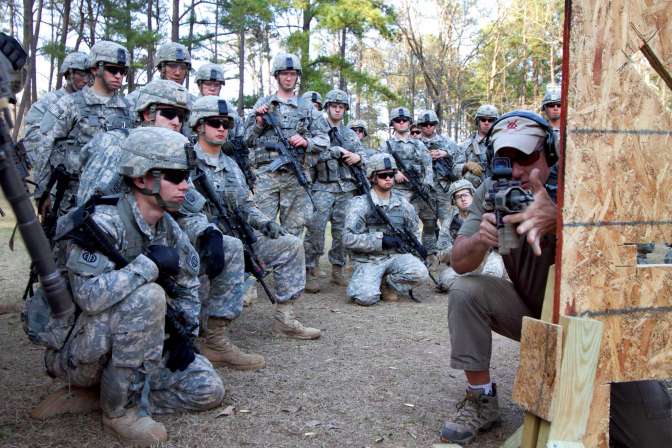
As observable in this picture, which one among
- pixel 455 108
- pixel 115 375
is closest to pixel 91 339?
pixel 115 375

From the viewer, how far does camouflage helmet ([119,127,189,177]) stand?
3473 mm

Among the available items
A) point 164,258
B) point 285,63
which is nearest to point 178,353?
point 164,258

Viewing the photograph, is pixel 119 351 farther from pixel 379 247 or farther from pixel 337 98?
pixel 337 98

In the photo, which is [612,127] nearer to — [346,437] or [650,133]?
[650,133]

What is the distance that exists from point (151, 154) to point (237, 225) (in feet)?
5.68

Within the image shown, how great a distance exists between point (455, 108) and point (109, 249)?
Answer: 2442 cm

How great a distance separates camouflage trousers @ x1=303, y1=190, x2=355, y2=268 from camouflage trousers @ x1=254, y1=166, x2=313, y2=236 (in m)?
0.25

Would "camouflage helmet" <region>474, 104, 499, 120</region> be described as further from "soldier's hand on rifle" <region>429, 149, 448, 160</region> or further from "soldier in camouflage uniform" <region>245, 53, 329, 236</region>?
"soldier in camouflage uniform" <region>245, 53, 329, 236</region>

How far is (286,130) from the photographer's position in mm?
7465

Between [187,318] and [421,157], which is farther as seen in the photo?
[421,157]

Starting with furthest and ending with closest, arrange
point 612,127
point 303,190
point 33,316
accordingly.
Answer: point 303,190 → point 33,316 → point 612,127

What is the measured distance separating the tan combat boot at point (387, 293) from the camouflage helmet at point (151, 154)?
13.2 ft

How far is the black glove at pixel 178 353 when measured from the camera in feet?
11.6

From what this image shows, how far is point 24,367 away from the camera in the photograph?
4.26 meters
